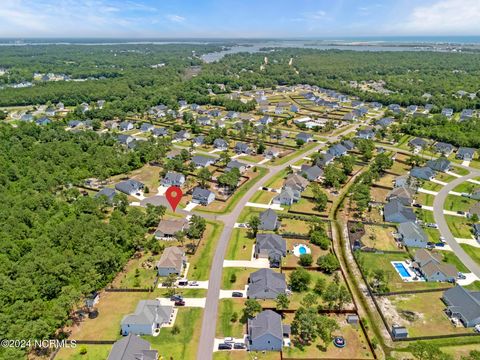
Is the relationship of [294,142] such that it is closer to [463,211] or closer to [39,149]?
[463,211]

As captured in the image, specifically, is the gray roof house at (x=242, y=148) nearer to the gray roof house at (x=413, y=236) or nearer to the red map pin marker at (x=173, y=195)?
the red map pin marker at (x=173, y=195)

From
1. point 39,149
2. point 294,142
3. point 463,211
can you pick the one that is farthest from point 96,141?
point 463,211

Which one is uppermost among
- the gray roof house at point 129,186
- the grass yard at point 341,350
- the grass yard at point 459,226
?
the gray roof house at point 129,186

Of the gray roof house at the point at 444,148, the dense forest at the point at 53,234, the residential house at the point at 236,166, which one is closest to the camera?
the dense forest at the point at 53,234

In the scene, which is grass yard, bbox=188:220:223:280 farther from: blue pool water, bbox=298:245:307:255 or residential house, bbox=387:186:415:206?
residential house, bbox=387:186:415:206

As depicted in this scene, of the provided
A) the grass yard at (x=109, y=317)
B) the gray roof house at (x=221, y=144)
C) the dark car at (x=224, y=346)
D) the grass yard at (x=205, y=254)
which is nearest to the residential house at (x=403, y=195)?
the grass yard at (x=205, y=254)

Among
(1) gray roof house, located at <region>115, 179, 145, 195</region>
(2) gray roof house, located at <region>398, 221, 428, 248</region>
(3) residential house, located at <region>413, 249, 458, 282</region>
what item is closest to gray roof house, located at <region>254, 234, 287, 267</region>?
(3) residential house, located at <region>413, 249, 458, 282</region>
